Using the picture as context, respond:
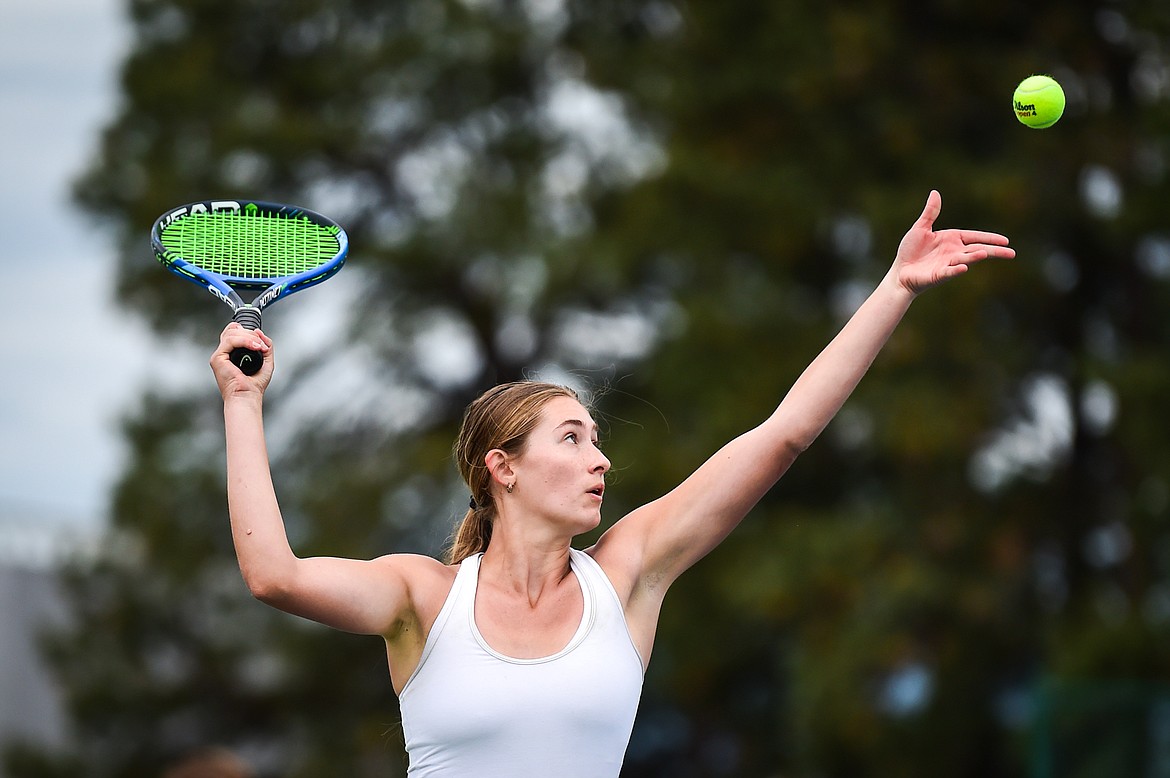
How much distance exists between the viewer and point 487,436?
3566 mm

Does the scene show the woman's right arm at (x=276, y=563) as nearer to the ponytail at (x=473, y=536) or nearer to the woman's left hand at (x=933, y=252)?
the ponytail at (x=473, y=536)

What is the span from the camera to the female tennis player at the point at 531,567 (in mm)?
3127

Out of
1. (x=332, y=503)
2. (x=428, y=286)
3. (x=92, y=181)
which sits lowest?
(x=332, y=503)

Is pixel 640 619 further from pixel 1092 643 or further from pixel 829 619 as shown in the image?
pixel 829 619

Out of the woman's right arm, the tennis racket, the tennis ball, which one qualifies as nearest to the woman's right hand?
the woman's right arm

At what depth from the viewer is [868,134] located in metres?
14.5

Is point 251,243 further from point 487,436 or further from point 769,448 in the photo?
point 769,448

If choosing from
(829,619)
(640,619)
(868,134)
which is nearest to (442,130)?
(868,134)

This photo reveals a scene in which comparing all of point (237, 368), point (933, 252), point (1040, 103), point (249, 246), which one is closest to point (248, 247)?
point (249, 246)

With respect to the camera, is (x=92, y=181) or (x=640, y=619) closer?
(x=640, y=619)

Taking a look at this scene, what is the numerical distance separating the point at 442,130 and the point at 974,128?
6.79m

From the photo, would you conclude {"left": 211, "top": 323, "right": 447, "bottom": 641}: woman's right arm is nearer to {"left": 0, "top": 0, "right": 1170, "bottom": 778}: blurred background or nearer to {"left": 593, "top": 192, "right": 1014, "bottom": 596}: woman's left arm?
{"left": 593, "top": 192, "right": 1014, "bottom": 596}: woman's left arm

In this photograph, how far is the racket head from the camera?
384cm

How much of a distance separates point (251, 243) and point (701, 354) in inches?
420
